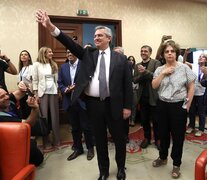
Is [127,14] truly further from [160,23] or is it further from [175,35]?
[175,35]

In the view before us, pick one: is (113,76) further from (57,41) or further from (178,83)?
(57,41)

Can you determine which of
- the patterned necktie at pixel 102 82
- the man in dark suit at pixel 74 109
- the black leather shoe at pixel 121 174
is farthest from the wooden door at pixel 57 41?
the black leather shoe at pixel 121 174

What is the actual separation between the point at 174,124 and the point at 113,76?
78 cm

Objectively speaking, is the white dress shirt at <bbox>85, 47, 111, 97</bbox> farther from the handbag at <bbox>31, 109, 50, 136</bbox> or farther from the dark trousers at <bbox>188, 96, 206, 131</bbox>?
the dark trousers at <bbox>188, 96, 206, 131</bbox>

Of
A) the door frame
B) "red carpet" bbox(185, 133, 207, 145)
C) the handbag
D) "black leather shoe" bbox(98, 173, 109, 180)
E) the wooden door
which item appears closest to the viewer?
the handbag

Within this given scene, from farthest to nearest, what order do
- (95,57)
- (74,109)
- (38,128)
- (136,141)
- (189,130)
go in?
(189,130) → (136,141) → (74,109) → (95,57) → (38,128)

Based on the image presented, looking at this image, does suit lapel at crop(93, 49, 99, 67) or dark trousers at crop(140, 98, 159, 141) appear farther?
dark trousers at crop(140, 98, 159, 141)

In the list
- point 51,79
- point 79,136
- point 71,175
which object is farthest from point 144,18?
point 71,175

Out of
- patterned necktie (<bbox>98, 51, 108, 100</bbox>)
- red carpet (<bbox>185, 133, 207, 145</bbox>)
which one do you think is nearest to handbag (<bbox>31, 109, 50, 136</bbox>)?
patterned necktie (<bbox>98, 51, 108, 100</bbox>)

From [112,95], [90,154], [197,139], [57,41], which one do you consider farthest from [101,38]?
[57,41]

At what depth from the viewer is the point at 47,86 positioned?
9.96ft

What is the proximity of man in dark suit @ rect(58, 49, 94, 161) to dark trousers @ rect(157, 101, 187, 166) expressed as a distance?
92cm

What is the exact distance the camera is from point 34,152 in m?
2.32

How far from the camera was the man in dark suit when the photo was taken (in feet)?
8.89
